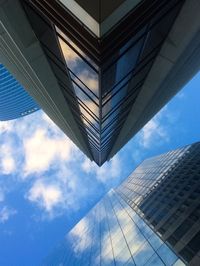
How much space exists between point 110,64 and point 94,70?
22.1 inches

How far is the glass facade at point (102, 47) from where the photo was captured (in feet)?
25.9

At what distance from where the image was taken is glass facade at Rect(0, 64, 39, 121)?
112194 mm

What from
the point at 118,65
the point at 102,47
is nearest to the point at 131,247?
the point at 118,65

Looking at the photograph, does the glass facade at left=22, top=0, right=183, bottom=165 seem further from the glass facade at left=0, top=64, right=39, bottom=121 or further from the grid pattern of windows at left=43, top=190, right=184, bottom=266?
the glass facade at left=0, top=64, right=39, bottom=121

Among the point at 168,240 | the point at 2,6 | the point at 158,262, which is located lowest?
the point at 158,262

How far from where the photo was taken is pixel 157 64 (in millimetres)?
13094

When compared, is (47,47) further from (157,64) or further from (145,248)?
(145,248)

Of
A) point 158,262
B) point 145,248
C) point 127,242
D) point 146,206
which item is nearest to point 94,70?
point 158,262

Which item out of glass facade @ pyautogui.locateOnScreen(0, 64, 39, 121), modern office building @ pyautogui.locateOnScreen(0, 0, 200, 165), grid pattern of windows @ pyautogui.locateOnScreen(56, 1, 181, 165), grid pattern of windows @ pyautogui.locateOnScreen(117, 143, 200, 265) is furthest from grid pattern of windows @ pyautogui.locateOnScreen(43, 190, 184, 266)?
glass facade @ pyautogui.locateOnScreen(0, 64, 39, 121)

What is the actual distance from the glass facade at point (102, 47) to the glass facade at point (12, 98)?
3620 inches

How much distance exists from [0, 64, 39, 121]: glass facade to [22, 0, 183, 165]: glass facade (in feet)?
302

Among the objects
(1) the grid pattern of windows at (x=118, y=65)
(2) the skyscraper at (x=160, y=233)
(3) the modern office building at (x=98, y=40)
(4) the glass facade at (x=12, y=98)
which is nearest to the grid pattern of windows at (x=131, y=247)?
(2) the skyscraper at (x=160, y=233)

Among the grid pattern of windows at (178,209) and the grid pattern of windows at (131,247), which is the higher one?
the grid pattern of windows at (178,209)

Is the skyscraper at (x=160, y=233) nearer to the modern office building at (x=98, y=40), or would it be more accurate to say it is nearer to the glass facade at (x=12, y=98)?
the modern office building at (x=98, y=40)
